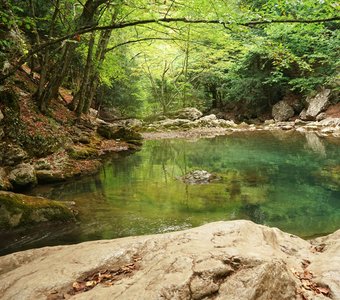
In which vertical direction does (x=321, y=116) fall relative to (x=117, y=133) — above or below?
above

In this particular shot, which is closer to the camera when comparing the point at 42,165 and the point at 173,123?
the point at 42,165

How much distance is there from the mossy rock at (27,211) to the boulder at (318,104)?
22599mm

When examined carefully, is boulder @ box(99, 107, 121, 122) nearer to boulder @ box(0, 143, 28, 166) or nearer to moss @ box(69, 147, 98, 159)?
moss @ box(69, 147, 98, 159)

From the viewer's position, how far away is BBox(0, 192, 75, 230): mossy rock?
6.05 metres

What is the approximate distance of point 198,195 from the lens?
8453 mm

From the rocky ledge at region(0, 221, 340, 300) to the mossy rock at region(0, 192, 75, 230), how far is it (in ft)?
6.35

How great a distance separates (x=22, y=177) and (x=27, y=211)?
7.77ft

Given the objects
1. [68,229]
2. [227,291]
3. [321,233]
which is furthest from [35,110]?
[227,291]

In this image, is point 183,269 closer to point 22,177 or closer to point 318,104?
point 22,177

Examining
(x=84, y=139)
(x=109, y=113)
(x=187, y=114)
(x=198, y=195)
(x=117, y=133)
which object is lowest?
(x=198, y=195)

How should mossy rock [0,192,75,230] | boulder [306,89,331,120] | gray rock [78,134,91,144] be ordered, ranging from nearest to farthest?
mossy rock [0,192,75,230], gray rock [78,134,91,144], boulder [306,89,331,120]

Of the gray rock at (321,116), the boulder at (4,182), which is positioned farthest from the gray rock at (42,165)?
the gray rock at (321,116)

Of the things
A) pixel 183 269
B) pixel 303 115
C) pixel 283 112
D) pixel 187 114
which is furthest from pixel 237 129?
pixel 183 269

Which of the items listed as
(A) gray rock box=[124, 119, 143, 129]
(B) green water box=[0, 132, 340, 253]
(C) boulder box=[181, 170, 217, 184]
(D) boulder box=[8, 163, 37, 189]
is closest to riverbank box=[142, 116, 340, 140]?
(A) gray rock box=[124, 119, 143, 129]
